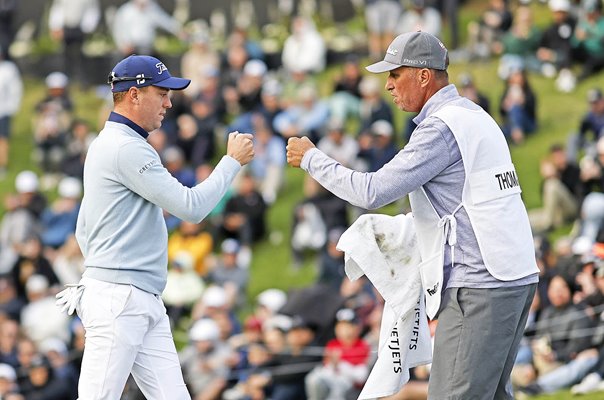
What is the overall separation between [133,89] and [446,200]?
1.66 meters

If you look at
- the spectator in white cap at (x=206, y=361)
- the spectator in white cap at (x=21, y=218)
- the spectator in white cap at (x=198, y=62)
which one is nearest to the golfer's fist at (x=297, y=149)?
the spectator in white cap at (x=206, y=361)

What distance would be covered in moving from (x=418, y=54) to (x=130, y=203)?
159cm

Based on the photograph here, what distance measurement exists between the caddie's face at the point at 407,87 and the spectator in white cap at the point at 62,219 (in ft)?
41.5

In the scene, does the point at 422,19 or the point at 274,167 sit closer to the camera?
the point at 274,167

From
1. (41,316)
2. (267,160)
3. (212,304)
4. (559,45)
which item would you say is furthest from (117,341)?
(559,45)

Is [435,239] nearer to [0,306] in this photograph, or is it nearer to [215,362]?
[215,362]

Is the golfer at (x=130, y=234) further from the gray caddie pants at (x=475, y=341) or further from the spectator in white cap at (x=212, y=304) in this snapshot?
the spectator in white cap at (x=212, y=304)

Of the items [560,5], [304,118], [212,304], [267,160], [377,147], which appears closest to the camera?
[212,304]

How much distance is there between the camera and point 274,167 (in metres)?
19.5

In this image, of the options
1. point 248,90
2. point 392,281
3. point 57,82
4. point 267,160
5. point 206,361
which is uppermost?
point 57,82

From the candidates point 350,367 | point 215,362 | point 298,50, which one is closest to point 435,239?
point 350,367

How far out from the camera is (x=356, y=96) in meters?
20.5

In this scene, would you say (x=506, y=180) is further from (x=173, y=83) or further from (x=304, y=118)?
(x=304, y=118)

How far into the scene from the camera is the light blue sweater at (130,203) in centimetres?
641
